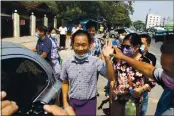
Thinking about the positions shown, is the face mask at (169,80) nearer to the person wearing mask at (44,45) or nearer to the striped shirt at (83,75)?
the striped shirt at (83,75)

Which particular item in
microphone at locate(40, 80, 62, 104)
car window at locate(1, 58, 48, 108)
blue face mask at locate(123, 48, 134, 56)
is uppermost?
blue face mask at locate(123, 48, 134, 56)

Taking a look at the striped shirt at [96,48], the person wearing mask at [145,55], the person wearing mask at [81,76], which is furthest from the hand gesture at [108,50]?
the striped shirt at [96,48]

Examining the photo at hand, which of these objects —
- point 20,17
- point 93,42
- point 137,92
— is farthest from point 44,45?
point 20,17

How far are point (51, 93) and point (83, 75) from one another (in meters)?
0.40

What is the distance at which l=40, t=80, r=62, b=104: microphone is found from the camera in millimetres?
2698

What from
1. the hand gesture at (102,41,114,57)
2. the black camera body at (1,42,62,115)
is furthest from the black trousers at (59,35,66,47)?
the hand gesture at (102,41,114,57)

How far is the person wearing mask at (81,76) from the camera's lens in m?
3.10

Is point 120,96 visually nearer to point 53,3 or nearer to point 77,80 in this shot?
point 77,80

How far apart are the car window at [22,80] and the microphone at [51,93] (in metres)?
0.08

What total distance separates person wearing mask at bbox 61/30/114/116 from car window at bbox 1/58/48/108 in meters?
0.32

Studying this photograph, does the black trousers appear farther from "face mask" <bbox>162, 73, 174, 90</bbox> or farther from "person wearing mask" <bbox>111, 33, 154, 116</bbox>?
"face mask" <bbox>162, 73, 174, 90</bbox>

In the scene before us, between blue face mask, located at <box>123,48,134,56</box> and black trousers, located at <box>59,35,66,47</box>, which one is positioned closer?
blue face mask, located at <box>123,48,134,56</box>

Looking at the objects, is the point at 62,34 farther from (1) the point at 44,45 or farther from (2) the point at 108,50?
(2) the point at 108,50

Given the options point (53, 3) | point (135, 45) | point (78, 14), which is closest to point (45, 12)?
point (53, 3)
